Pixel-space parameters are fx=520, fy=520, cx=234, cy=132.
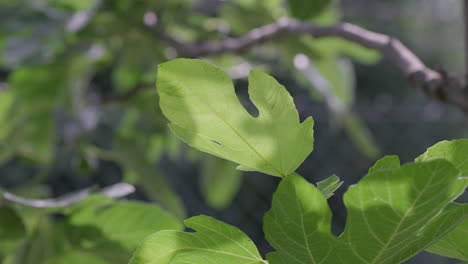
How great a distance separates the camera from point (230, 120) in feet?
0.67

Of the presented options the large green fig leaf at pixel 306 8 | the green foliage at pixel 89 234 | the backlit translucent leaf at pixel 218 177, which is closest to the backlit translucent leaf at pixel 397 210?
the green foliage at pixel 89 234

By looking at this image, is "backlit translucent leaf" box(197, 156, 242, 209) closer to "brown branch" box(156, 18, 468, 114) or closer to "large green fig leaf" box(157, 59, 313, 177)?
"brown branch" box(156, 18, 468, 114)

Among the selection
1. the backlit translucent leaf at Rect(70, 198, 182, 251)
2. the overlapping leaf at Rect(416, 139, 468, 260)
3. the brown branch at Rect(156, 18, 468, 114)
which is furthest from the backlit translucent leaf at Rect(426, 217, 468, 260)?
the backlit translucent leaf at Rect(70, 198, 182, 251)

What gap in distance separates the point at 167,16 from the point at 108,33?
0.30 feet

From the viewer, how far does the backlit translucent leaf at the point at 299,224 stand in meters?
0.19

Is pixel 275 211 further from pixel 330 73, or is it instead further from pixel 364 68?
pixel 364 68

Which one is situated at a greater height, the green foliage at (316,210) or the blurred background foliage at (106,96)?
the green foliage at (316,210)

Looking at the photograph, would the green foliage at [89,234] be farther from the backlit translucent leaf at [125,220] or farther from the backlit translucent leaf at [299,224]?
the backlit translucent leaf at [299,224]

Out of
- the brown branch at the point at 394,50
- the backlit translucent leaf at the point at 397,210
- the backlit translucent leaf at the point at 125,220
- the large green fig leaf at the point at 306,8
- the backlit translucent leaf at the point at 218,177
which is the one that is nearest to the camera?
the backlit translucent leaf at the point at 397,210

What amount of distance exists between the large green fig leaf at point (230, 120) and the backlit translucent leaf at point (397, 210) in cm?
3

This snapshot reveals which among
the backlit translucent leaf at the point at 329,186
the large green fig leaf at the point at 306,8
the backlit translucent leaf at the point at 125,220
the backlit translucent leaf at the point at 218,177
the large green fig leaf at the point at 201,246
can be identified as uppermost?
the backlit translucent leaf at the point at 329,186

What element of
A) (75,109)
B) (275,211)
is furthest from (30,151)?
(275,211)

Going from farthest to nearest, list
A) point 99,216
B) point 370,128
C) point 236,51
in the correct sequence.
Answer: point 370,128 < point 236,51 < point 99,216

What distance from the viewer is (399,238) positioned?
19 cm
